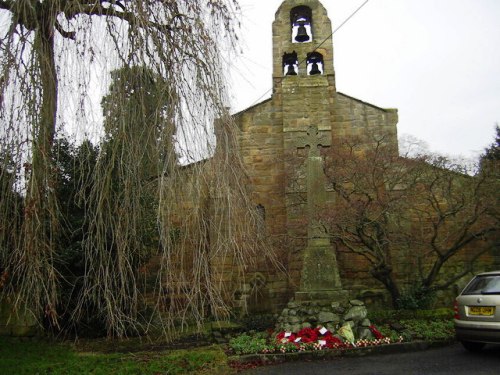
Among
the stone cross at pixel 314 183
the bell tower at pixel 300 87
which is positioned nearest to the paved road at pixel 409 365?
the stone cross at pixel 314 183

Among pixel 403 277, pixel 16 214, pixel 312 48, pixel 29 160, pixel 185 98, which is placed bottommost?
pixel 403 277

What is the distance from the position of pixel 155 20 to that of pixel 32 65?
1.09 meters

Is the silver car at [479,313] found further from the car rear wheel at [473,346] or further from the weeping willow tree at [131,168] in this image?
the weeping willow tree at [131,168]

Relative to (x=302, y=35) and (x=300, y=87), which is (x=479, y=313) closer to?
(x=300, y=87)

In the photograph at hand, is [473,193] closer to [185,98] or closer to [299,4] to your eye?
[299,4]

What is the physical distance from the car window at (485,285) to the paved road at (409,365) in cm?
104

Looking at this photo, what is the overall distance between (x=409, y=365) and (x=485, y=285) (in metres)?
1.90

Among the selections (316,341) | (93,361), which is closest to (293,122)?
(316,341)

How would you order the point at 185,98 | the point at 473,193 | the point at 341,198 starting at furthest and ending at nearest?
the point at 341,198 → the point at 473,193 → the point at 185,98

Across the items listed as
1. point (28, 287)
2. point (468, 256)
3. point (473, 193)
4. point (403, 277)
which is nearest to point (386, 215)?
point (473, 193)

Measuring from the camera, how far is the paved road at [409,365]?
22.3ft

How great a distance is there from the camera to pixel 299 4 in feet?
48.7

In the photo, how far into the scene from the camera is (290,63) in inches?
587

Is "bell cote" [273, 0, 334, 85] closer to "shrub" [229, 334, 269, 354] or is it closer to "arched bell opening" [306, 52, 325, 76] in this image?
"arched bell opening" [306, 52, 325, 76]
